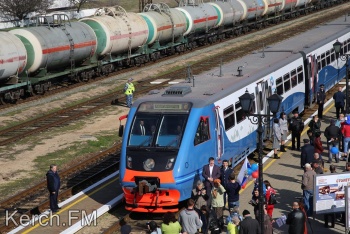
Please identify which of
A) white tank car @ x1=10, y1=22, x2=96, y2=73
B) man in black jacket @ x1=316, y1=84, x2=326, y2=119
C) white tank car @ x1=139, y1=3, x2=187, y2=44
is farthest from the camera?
white tank car @ x1=139, y1=3, x2=187, y2=44

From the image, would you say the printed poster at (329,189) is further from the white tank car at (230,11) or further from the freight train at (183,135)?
the white tank car at (230,11)

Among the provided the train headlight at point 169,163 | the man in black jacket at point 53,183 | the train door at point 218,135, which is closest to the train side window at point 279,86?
the train door at point 218,135

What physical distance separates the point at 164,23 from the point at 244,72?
28.6 metres

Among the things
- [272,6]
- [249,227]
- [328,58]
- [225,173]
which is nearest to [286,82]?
[328,58]

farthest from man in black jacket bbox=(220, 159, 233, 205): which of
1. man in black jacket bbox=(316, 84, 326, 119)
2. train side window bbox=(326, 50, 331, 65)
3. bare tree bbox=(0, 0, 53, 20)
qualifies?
bare tree bbox=(0, 0, 53, 20)

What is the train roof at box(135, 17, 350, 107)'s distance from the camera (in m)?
19.0

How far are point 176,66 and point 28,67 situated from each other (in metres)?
15.0

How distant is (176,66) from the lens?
49.2m

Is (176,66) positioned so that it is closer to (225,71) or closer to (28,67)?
(28,67)

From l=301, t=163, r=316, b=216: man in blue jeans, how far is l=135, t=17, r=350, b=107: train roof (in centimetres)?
308

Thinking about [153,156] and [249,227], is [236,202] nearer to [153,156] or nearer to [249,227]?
[153,156]

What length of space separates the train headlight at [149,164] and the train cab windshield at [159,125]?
42 centimetres

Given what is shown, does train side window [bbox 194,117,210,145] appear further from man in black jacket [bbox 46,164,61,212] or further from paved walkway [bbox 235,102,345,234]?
man in black jacket [bbox 46,164,61,212]

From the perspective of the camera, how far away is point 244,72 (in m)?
23.7
